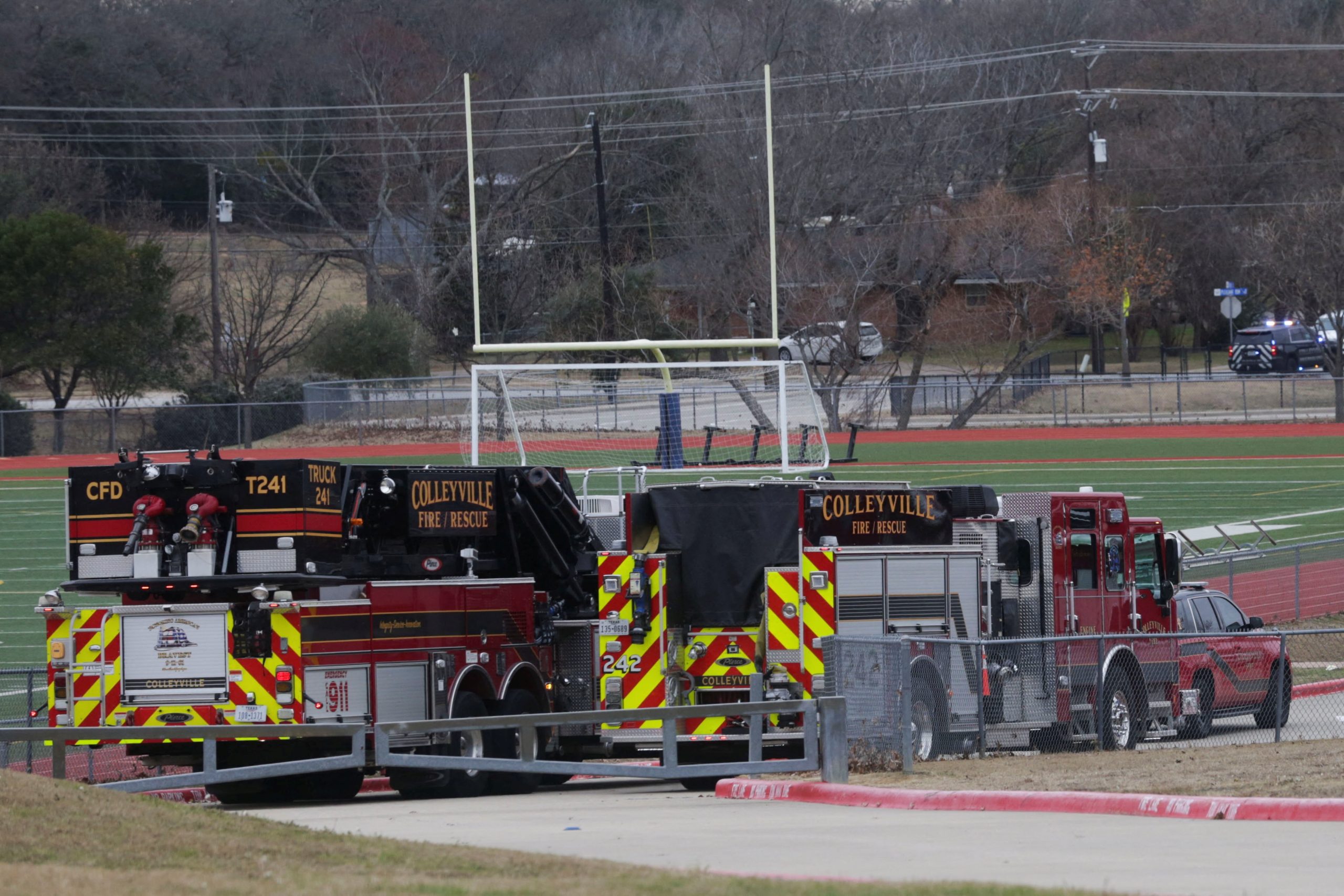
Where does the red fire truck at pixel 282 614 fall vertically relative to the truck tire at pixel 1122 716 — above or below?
above

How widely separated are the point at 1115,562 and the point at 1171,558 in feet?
3.55

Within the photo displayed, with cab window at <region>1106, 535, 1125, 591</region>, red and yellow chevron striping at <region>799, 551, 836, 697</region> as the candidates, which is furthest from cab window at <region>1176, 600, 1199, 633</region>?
red and yellow chevron striping at <region>799, 551, 836, 697</region>

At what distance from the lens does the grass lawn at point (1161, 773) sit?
13.0 metres

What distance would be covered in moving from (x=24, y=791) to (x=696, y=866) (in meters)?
4.24

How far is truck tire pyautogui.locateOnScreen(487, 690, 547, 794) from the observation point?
52.5 ft

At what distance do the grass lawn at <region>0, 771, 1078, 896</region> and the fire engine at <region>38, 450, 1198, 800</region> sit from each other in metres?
3.08

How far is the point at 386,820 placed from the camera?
1335cm

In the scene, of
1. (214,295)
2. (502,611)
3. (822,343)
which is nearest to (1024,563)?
(502,611)

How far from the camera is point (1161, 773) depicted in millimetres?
14523

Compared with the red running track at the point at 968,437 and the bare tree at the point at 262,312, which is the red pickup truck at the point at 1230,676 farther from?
the bare tree at the point at 262,312

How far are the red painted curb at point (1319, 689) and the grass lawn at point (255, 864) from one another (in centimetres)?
1590

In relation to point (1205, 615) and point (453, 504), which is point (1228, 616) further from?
point (453, 504)

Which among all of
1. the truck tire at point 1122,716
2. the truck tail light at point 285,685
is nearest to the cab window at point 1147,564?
the truck tire at point 1122,716

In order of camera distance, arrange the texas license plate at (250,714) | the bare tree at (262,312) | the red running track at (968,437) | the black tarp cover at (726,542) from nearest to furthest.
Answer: the texas license plate at (250,714) → the black tarp cover at (726,542) → the red running track at (968,437) → the bare tree at (262,312)
